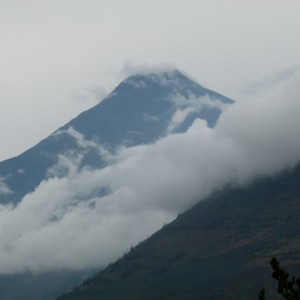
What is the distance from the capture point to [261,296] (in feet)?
143

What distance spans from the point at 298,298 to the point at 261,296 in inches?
99.4

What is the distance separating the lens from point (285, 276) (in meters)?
41.8

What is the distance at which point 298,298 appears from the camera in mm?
42469

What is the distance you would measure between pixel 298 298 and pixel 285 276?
1.98 metres

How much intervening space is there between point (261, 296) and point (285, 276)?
279cm
